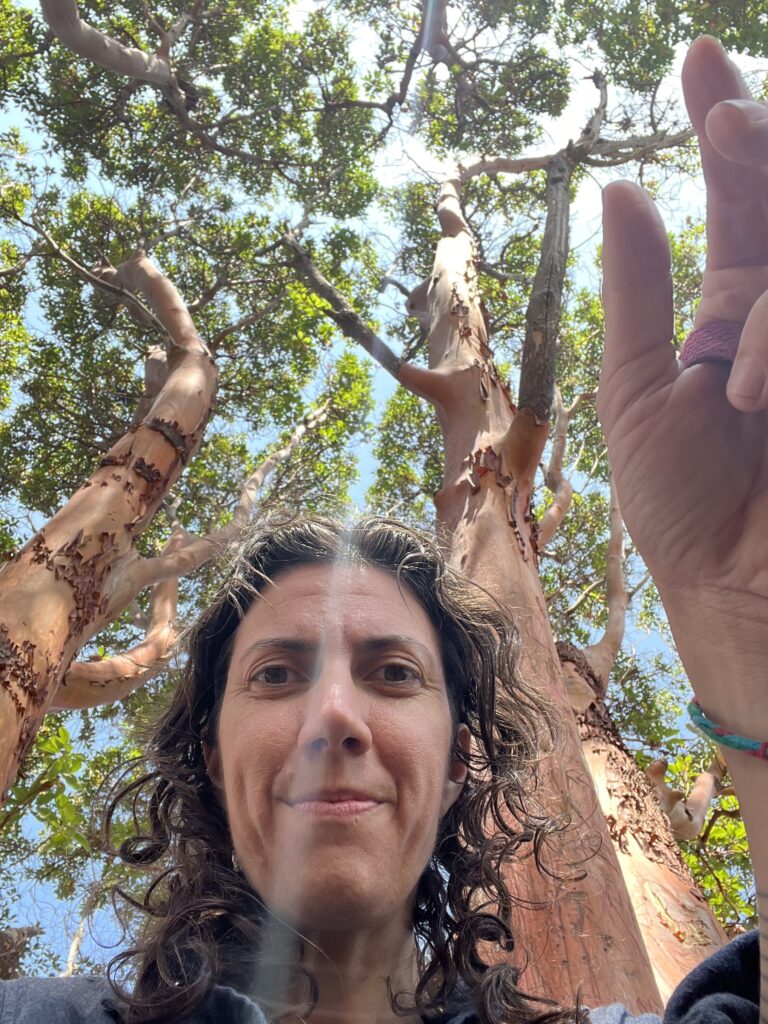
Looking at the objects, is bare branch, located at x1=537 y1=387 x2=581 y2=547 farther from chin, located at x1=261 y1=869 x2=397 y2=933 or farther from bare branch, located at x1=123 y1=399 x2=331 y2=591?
chin, located at x1=261 y1=869 x2=397 y2=933

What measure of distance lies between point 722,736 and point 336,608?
86 centimetres

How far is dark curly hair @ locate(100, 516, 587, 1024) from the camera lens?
161 centimetres

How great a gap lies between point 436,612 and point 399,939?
77cm

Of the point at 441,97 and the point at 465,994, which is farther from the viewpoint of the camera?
the point at 441,97

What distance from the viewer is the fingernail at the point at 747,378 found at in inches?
44.4

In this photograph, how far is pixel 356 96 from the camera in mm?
9391

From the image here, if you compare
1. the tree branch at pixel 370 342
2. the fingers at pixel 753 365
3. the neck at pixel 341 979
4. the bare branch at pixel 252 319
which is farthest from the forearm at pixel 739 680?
the bare branch at pixel 252 319

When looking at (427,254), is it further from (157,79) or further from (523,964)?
(523,964)

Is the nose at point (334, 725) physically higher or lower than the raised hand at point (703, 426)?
lower

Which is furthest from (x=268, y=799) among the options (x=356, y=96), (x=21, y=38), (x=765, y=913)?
(x=356, y=96)

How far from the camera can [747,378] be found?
3.72ft

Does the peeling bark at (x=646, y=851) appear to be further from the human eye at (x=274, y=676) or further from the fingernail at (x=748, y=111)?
the fingernail at (x=748, y=111)

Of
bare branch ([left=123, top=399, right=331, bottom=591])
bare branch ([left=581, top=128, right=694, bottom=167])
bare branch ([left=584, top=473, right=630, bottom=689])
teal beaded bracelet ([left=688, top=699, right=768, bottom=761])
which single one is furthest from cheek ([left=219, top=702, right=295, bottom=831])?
bare branch ([left=581, top=128, right=694, bottom=167])

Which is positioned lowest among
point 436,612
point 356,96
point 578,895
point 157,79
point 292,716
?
point 292,716
